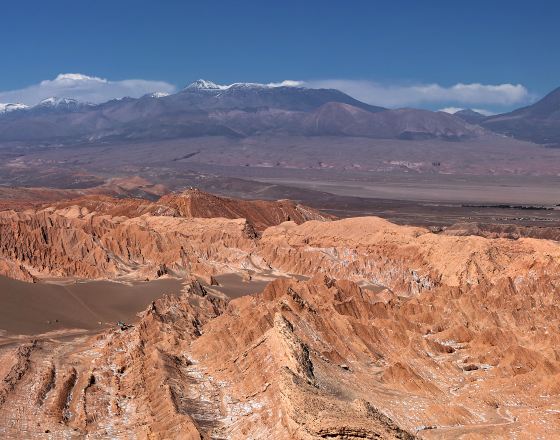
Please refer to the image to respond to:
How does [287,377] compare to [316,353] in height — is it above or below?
above

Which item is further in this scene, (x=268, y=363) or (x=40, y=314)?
(x=40, y=314)

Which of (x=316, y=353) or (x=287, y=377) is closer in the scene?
(x=287, y=377)

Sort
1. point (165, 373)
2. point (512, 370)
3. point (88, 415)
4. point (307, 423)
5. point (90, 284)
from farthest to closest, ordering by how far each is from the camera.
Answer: point (90, 284)
point (512, 370)
point (165, 373)
point (88, 415)
point (307, 423)

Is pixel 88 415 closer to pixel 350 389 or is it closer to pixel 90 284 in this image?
pixel 350 389

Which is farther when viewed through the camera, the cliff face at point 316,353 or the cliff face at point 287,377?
the cliff face at point 316,353

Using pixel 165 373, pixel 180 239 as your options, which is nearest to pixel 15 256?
pixel 180 239

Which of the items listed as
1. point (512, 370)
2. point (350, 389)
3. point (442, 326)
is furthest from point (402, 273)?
point (350, 389)

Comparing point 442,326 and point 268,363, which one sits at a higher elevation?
point 268,363

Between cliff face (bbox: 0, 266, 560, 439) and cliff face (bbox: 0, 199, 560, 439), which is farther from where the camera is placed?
cliff face (bbox: 0, 199, 560, 439)

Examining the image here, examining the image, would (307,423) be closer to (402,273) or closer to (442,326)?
(442,326)

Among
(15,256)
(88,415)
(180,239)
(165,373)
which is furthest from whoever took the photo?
(180,239)
